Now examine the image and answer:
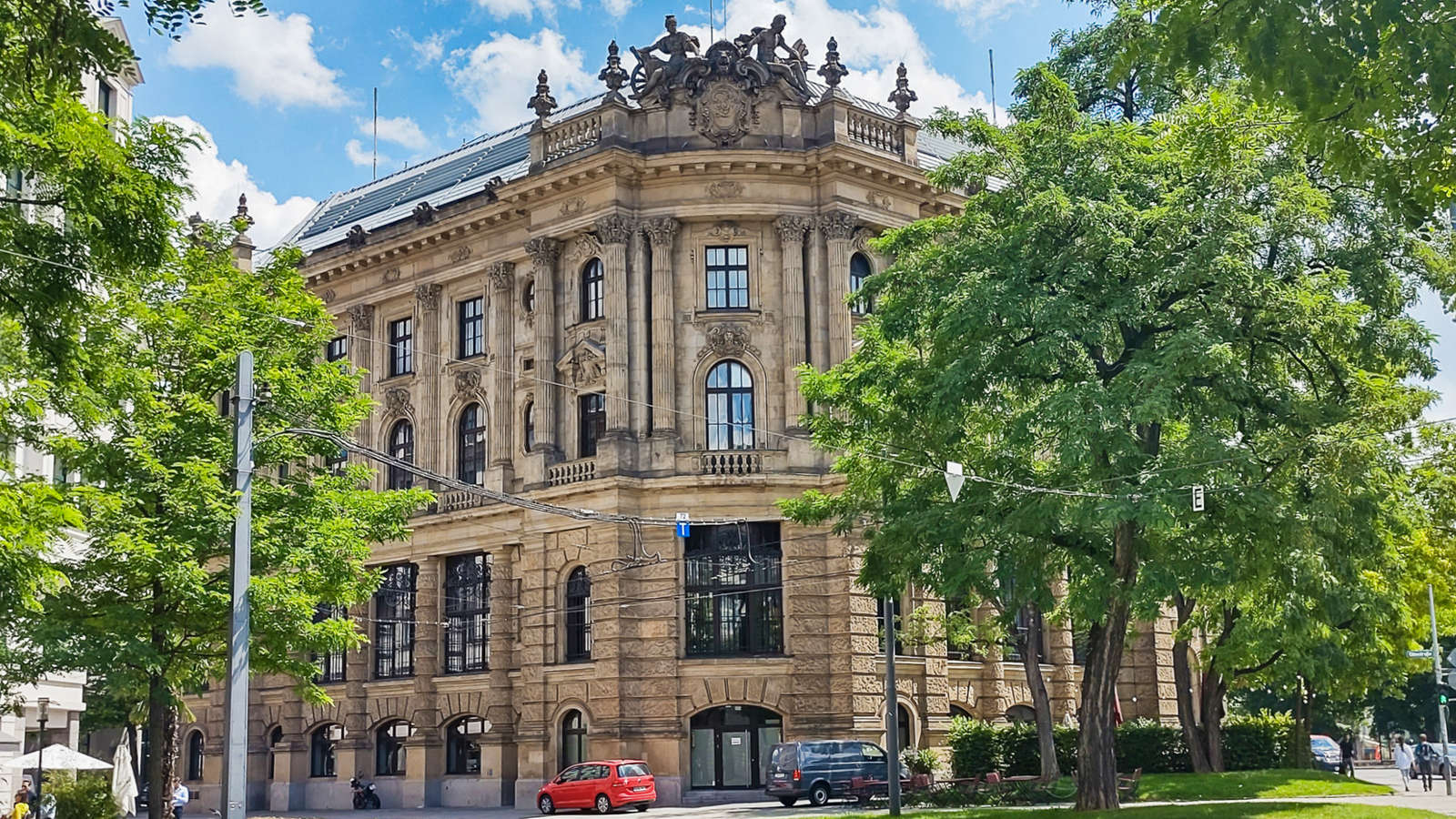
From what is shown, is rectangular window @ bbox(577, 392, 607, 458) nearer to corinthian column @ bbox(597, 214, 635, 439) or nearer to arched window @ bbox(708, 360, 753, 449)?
corinthian column @ bbox(597, 214, 635, 439)

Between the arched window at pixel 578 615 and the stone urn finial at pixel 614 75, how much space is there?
15.4 meters

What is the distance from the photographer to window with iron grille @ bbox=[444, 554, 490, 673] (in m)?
53.0

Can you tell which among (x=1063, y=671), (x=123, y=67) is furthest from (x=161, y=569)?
(x=1063, y=671)

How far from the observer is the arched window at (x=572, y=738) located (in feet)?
160

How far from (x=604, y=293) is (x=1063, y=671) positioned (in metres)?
21.0

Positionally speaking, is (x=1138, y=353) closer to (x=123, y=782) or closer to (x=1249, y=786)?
(x=1249, y=786)

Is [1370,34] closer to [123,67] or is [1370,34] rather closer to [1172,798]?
[123,67]

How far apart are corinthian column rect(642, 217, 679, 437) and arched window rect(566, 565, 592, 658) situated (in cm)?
560

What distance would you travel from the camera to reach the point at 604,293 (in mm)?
49438

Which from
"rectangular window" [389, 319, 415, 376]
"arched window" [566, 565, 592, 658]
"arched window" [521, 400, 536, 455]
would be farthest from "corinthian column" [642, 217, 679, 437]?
"rectangular window" [389, 319, 415, 376]

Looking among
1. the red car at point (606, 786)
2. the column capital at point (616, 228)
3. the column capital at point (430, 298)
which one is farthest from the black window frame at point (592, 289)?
the red car at point (606, 786)

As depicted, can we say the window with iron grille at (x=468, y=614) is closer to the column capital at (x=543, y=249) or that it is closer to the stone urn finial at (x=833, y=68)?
the column capital at (x=543, y=249)

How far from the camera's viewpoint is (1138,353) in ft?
92.4

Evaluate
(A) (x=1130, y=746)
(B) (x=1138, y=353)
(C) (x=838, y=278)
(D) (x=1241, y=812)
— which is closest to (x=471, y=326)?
(C) (x=838, y=278)
